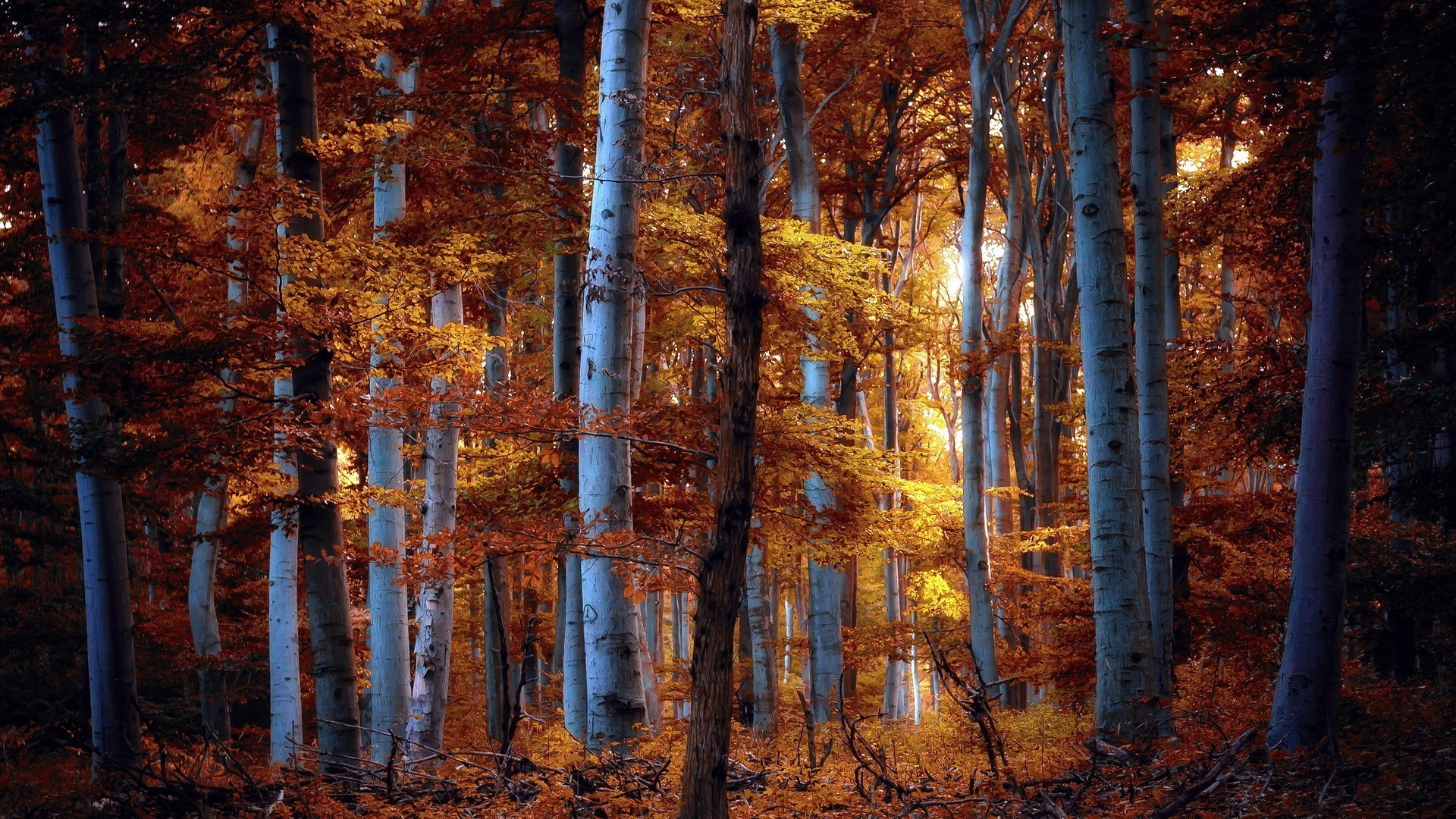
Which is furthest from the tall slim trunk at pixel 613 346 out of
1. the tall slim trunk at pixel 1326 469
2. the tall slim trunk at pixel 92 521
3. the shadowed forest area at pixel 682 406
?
the tall slim trunk at pixel 92 521

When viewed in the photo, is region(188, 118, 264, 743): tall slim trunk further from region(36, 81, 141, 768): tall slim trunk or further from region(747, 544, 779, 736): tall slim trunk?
region(747, 544, 779, 736): tall slim trunk

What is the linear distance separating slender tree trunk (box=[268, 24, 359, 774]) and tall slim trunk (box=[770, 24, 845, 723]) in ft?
18.5

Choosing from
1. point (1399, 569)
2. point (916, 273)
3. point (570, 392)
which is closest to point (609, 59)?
point (570, 392)

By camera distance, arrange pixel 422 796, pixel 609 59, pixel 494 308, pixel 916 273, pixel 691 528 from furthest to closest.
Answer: pixel 916 273
pixel 494 308
pixel 691 528
pixel 609 59
pixel 422 796

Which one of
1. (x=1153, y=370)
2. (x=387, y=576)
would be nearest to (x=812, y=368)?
(x=1153, y=370)

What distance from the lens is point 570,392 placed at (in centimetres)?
955

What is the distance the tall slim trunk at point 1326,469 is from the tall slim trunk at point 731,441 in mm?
3312

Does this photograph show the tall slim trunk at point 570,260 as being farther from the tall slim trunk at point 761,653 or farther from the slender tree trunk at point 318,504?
the tall slim trunk at point 761,653

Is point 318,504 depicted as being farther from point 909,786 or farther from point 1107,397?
point 1107,397

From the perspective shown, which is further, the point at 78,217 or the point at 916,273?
the point at 916,273

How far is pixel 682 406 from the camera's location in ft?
30.0

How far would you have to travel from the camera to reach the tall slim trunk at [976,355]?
39.1 ft

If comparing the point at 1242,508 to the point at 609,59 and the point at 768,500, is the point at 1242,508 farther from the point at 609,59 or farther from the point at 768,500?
the point at 609,59

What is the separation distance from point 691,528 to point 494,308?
562cm
